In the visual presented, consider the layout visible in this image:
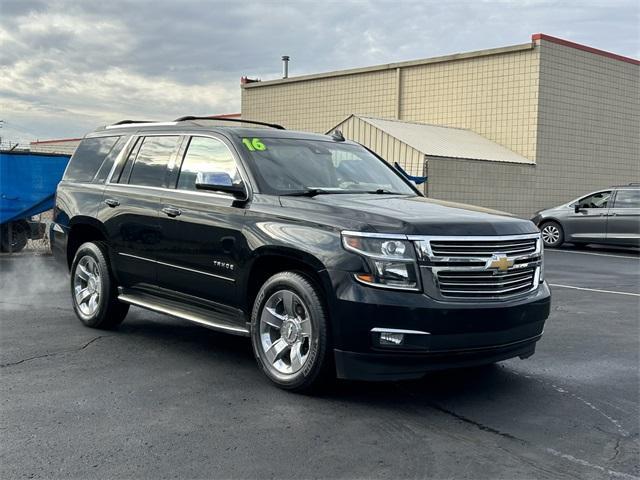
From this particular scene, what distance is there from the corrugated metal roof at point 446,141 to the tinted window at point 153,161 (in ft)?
43.0

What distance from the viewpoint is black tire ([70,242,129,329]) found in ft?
22.6

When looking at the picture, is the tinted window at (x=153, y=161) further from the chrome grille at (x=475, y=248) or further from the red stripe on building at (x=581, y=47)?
the red stripe on building at (x=581, y=47)

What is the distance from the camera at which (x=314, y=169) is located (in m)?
6.04

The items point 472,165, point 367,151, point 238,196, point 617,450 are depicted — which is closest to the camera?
point 617,450

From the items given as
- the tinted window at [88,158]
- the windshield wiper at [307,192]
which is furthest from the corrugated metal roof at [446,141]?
the windshield wiper at [307,192]

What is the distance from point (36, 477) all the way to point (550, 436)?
9.46 feet

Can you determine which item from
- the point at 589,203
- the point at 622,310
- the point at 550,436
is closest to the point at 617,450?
the point at 550,436

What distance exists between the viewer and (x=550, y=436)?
435 cm

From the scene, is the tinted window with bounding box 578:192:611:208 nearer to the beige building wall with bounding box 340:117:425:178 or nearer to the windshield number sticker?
the beige building wall with bounding box 340:117:425:178

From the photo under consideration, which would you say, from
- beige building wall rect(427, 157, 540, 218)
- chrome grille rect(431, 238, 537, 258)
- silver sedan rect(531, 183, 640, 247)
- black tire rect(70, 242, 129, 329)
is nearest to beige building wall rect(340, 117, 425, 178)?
beige building wall rect(427, 157, 540, 218)

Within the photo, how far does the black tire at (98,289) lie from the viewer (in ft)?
22.6

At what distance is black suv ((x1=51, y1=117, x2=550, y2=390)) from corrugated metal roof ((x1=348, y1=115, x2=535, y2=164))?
13240 mm

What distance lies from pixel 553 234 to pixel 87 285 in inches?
530

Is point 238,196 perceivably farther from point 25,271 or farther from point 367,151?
point 25,271
